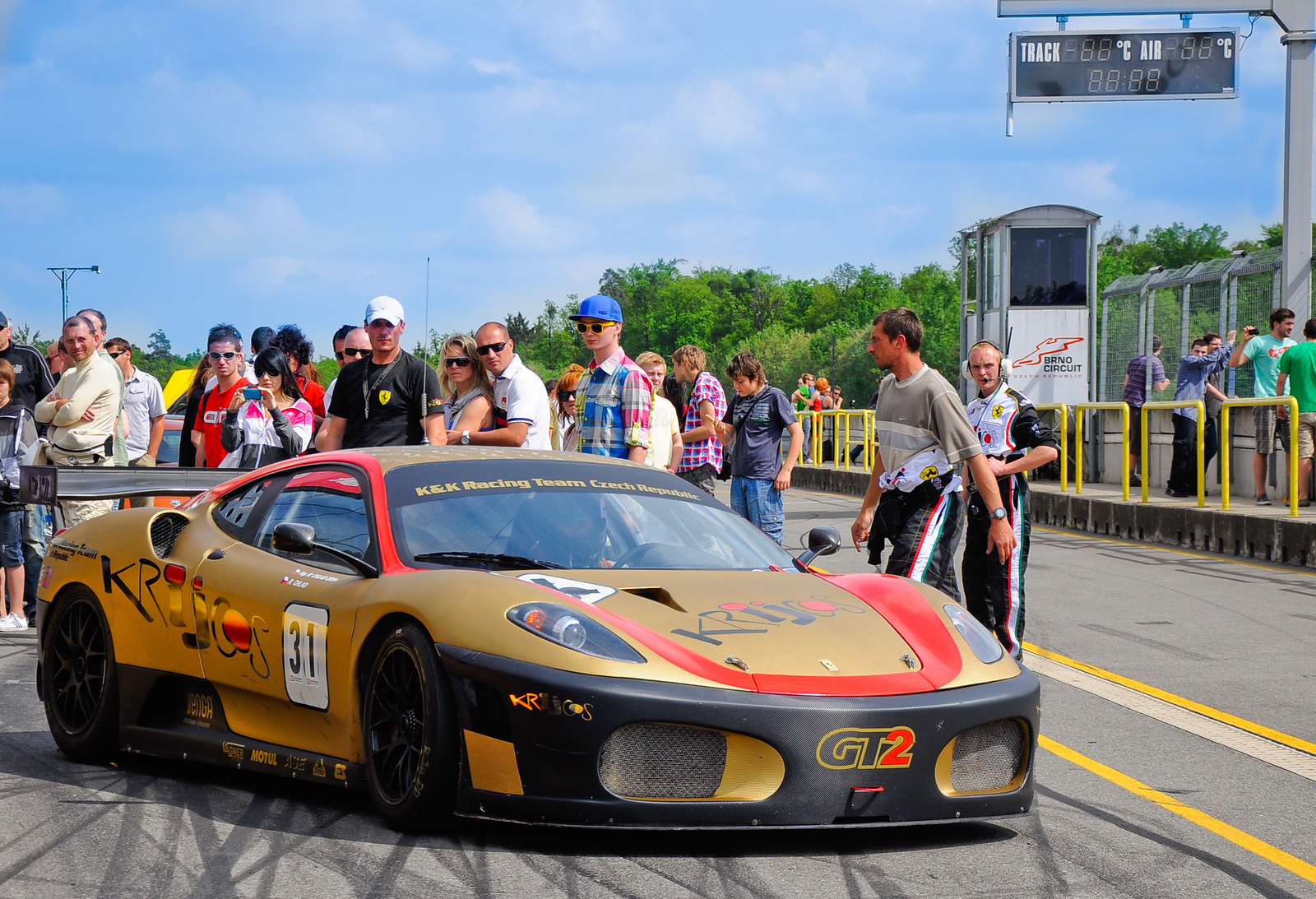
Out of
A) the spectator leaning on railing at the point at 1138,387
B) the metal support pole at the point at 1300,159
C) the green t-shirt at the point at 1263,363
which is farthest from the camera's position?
the spectator leaning on railing at the point at 1138,387

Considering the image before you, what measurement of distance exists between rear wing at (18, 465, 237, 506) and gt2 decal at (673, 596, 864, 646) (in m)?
2.95

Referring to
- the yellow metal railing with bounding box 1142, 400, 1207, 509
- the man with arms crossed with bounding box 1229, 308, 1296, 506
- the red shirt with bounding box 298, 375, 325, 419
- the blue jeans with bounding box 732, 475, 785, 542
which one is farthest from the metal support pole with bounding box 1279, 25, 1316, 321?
the red shirt with bounding box 298, 375, 325, 419

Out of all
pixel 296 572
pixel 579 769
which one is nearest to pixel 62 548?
pixel 296 572

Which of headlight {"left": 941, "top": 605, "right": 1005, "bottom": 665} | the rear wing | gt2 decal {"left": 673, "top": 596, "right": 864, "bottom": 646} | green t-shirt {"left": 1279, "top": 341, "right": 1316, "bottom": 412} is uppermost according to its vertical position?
green t-shirt {"left": 1279, "top": 341, "right": 1316, "bottom": 412}

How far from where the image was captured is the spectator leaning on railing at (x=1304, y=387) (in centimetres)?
1459

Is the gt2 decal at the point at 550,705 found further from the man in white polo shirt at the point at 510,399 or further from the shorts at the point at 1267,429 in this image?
the shorts at the point at 1267,429

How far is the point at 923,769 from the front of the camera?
420 centimetres

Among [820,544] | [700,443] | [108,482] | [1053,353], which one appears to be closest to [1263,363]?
[1053,353]

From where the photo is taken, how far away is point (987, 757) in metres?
4.41

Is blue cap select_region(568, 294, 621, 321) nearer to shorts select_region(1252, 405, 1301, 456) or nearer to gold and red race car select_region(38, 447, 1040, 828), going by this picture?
gold and red race car select_region(38, 447, 1040, 828)

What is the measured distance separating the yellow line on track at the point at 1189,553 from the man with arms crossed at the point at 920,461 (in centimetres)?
685

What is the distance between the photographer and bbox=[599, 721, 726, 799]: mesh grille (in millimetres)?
4027

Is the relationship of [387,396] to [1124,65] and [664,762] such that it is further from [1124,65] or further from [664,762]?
[1124,65]

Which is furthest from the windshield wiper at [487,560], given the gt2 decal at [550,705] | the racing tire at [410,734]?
the gt2 decal at [550,705]
